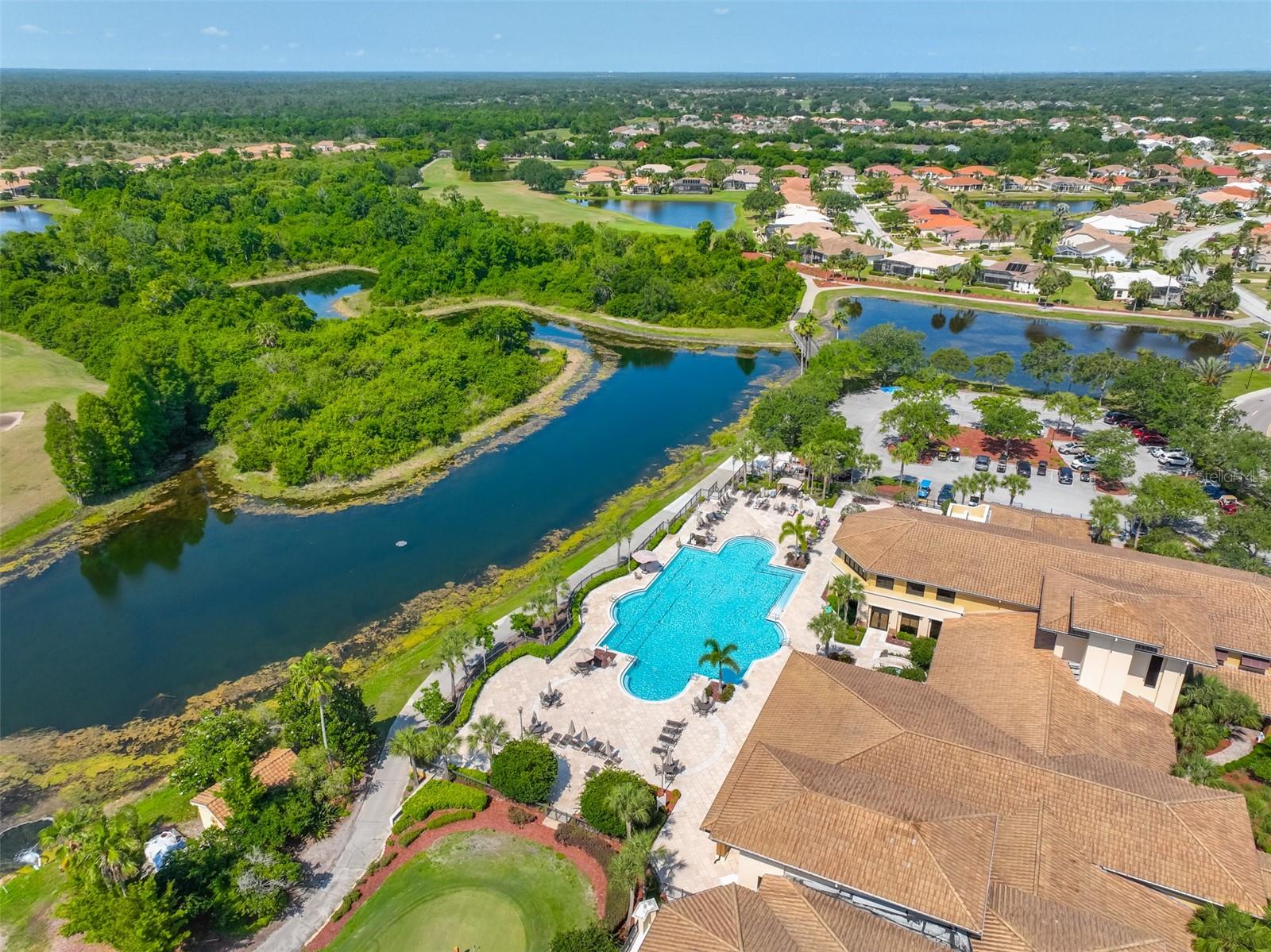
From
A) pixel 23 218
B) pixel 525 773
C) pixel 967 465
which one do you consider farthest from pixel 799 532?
pixel 23 218

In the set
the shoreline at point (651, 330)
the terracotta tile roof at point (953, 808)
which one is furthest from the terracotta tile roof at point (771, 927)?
the shoreline at point (651, 330)

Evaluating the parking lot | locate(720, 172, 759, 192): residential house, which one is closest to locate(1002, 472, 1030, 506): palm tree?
the parking lot

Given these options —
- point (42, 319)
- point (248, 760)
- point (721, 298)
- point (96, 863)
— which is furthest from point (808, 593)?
point (42, 319)

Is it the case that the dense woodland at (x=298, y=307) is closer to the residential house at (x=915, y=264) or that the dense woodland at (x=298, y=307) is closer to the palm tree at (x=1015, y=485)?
the residential house at (x=915, y=264)

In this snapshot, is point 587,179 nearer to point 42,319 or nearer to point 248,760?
point 42,319

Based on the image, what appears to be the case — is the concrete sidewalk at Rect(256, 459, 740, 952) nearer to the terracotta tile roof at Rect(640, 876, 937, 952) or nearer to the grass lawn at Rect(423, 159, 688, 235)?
the terracotta tile roof at Rect(640, 876, 937, 952)
